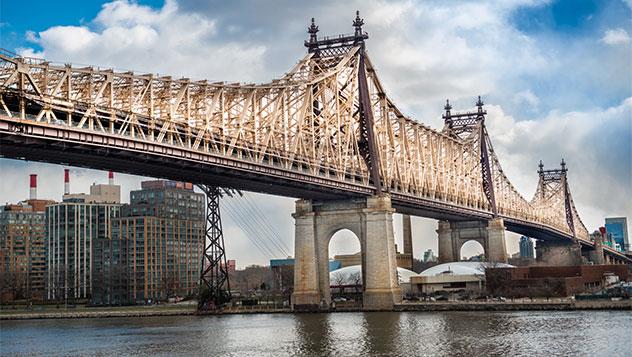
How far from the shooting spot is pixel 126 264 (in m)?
164

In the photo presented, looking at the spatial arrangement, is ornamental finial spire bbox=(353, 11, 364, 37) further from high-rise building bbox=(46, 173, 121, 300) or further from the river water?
high-rise building bbox=(46, 173, 121, 300)

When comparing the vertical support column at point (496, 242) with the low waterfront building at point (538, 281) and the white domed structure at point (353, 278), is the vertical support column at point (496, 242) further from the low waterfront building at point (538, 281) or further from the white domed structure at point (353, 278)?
the low waterfront building at point (538, 281)

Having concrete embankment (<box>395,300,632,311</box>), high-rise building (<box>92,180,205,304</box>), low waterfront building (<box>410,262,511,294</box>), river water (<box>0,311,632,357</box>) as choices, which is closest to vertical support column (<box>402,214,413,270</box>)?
low waterfront building (<box>410,262,511,294</box>)

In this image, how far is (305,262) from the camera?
9119 centimetres

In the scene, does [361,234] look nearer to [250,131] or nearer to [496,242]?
[250,131]

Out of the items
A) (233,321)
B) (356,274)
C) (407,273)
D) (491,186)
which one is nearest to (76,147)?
(233,321)

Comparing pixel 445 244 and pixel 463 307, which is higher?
pixel 445 244

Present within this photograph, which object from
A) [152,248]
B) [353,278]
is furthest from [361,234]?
[152,248]

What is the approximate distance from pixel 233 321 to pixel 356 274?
33723mm

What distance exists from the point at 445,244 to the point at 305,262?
188 feet

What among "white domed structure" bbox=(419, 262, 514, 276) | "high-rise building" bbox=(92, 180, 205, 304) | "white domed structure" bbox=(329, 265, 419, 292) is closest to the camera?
"white domed structure" bbox=(329, 265, 419, 292)

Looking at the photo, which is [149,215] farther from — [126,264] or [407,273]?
[407,273]

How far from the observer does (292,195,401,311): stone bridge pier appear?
289ft

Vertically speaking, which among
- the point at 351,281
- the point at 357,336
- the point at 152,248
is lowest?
the point at 357,336
